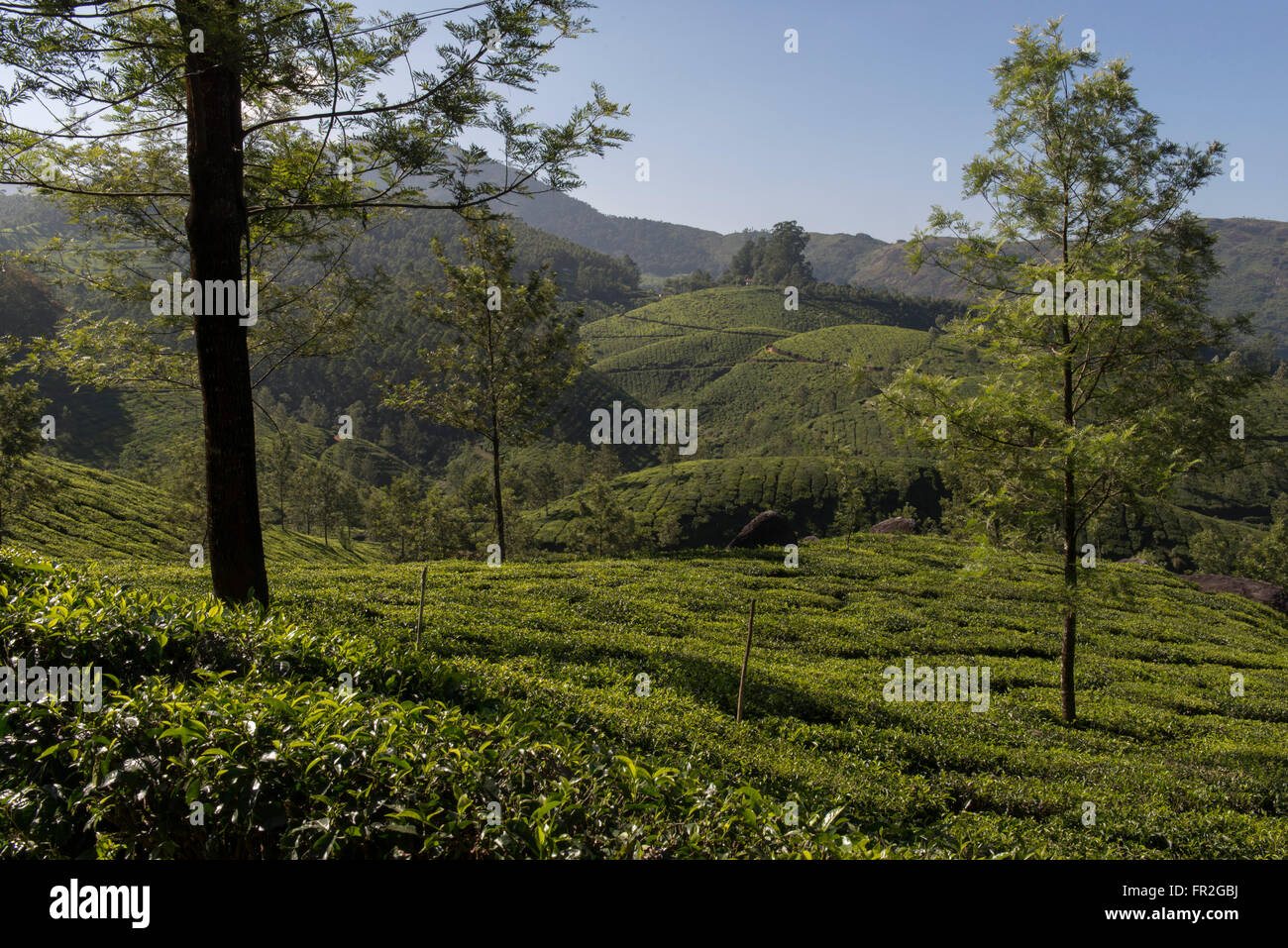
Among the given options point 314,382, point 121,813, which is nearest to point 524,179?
point 121,813

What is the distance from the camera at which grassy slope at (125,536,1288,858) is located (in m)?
8.25

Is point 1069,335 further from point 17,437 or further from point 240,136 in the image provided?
point 17,437

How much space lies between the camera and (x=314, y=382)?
190m

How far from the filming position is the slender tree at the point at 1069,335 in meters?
11.0

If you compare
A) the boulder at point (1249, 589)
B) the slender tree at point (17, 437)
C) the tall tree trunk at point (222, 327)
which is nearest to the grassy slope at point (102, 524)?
the slender tree at point (17, 437)

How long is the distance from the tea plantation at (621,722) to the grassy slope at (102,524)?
18.1m

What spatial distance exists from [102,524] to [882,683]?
50251 mm

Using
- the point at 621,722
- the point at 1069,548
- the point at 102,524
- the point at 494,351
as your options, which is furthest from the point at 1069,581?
the point at 102,524

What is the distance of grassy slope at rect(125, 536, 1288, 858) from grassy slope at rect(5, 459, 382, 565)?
51.0ft

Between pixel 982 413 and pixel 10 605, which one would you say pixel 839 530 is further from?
pixel 10 605

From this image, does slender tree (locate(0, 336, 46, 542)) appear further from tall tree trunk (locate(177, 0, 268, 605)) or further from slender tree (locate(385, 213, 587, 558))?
tall tree trunk (locate(177, 0, 268, 605))

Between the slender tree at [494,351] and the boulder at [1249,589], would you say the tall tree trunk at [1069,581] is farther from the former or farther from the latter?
the boulder at [1249,589]

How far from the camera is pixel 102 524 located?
43406mm

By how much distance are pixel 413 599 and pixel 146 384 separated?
6.85m
